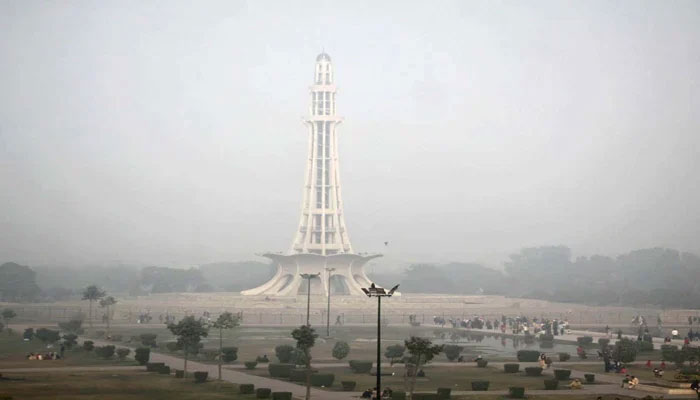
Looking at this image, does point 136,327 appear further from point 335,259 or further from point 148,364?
point 335,259

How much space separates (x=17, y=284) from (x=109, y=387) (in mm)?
82254

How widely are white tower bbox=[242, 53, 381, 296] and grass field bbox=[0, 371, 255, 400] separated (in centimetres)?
7164

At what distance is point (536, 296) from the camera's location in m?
146

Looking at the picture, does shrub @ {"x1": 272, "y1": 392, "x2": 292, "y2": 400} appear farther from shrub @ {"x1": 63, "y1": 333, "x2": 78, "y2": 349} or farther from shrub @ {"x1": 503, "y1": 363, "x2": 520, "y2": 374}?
shrub @ {"x1": 63, "y1": 333, "x2": 78, "y2": 349}

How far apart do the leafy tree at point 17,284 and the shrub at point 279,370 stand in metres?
72.7

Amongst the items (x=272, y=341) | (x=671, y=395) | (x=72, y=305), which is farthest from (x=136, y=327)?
(x=671, y=395)

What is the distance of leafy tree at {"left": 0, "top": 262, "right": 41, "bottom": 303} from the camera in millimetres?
127438

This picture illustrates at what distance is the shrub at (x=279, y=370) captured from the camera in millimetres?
58281

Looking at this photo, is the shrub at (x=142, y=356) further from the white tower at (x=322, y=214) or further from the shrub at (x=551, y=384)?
the white tower at (x=322, y=214)

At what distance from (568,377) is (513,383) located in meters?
3.20

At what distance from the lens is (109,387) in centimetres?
5181

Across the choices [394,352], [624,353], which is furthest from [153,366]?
[624,353]

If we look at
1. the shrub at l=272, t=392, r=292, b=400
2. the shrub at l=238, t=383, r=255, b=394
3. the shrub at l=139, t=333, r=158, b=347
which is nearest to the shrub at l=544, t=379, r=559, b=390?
the shrub at l=272, t=392, r=292, b=400

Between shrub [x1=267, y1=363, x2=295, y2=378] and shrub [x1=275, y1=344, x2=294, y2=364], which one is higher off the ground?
shrub [x1=275, y1=344, x2=294, y2=364]
